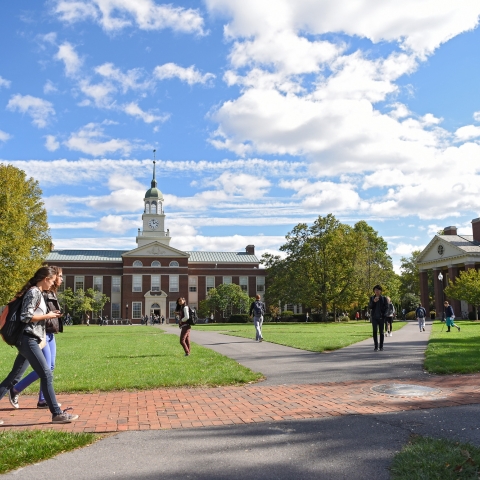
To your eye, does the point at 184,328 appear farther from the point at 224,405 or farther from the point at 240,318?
the point at 240,318

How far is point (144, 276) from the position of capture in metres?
79.2

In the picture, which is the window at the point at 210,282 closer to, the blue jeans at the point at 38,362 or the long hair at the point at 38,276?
the long hair at the point at 38,276

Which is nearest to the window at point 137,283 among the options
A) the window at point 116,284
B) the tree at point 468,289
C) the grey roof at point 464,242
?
the window at point 116,284

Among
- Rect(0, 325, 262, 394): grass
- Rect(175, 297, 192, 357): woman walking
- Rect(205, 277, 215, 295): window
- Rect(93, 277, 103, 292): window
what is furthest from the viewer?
Rect(205, 277, 215, 295): window

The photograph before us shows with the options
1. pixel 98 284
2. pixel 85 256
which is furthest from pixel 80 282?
pixel 85 256

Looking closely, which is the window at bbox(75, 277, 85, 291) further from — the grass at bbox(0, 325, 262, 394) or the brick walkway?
the brick walkway

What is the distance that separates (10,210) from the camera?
31.5 m

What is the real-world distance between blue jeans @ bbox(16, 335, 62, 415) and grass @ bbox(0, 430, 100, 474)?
22.3 inches

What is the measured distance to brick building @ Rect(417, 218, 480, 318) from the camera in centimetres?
5959

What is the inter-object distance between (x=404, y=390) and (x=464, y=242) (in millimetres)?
59964

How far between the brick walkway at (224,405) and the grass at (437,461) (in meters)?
1.69

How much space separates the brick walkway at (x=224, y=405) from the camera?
20.0 ft

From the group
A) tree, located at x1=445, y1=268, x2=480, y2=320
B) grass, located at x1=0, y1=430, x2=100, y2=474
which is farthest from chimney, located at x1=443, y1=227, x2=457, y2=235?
grass, located at x1=0, y1=430, x2=100, y2=474

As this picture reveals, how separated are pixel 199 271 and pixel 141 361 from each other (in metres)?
71.4
